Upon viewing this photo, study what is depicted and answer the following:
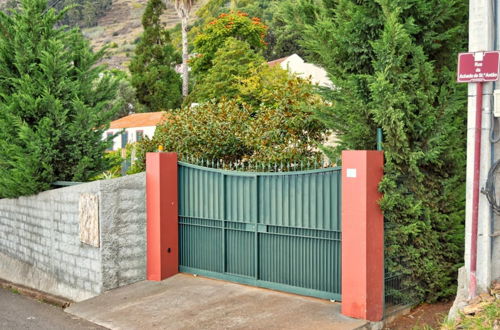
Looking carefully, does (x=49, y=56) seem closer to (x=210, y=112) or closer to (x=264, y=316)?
(x=210, y=112)

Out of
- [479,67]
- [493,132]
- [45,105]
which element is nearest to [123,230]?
[45,105]

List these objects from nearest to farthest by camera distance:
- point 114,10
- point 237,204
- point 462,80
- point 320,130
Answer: point 462,80
point 237,204
point 320,130
point 114,10

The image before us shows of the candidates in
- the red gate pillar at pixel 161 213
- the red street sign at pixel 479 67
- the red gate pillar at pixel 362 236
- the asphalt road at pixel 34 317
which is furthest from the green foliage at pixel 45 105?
the red street sign at pixel 479 67

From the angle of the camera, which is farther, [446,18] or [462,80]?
[446,18]

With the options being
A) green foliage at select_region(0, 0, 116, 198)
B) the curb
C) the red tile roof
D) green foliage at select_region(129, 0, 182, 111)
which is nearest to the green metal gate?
the curb

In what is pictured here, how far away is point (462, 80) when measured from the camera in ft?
20.2

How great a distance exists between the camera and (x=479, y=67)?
240 inches

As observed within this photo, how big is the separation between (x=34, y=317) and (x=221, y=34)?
35.0 m

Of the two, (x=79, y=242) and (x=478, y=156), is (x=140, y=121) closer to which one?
(x=79, y=242)

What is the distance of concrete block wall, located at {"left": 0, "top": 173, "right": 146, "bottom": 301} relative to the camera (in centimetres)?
919

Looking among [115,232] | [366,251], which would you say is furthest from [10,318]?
[366,251]

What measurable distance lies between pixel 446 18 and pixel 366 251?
3086 mm

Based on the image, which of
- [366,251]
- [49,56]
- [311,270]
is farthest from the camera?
[49,56]

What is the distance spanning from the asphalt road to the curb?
0.16m
